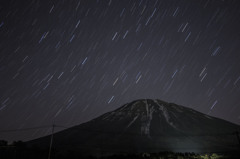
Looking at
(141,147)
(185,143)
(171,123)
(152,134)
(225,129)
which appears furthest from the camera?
(171,123)

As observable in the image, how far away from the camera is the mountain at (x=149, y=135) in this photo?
115125 millimetres

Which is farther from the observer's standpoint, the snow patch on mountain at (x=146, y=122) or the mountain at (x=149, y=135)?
the snow patch on mountain at (x=146, y=122)

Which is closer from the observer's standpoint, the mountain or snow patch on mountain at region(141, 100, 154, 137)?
the mountain

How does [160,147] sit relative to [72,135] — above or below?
below

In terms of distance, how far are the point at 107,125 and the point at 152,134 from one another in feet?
145

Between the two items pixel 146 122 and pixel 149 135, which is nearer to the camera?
pixel 149 135

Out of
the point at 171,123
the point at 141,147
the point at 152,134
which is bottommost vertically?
the point at 141,147

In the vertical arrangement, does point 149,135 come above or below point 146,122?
below

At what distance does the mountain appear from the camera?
11512 centimetres

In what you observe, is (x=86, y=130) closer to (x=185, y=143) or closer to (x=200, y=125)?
(x=185, y=143)

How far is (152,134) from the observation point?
144250mm

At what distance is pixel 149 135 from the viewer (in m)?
142

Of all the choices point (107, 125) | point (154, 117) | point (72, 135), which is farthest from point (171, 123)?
point (72, 135)

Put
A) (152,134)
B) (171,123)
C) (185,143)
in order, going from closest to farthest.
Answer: (185,143) → (152,134) → (171,123)
